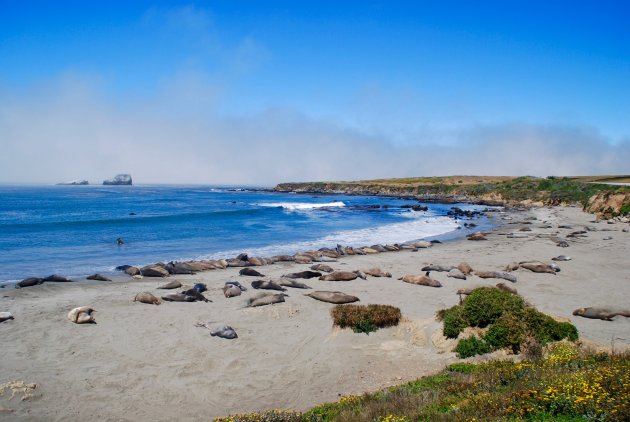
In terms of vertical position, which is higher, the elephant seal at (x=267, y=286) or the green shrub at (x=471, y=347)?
the green shrub at (x=471, y=347)

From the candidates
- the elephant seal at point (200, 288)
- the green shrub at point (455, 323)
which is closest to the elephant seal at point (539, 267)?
the green shrub at point (455, 323)

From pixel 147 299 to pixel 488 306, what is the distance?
471 inches

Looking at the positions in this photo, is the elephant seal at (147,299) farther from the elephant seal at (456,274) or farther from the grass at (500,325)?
the elephant seal at (456,274)

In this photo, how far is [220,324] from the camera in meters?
12.9

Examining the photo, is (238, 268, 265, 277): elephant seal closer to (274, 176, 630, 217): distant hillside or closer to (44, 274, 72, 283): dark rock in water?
(44, 274, 72, 283): dark rock in water

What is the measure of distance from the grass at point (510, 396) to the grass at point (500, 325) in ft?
3.76

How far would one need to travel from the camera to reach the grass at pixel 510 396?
5359mm

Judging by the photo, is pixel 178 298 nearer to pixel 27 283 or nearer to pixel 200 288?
pixel 200 288

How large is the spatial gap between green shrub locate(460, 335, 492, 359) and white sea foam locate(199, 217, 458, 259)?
1870cm

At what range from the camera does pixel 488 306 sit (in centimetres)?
1048

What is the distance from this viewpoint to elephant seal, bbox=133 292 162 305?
15.0 metres

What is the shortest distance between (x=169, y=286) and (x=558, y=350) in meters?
14.4

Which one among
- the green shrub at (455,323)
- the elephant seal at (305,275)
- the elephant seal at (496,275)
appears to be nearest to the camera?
the green shrub at (455,323)

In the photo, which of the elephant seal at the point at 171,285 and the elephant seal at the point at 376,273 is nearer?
the elephant seal at the point at 171,285
